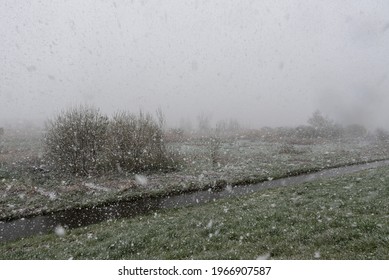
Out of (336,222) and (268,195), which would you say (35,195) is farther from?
(336,222)

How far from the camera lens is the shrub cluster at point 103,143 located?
62.2 feet

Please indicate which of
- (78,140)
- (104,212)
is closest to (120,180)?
(78,140)

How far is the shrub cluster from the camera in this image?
19.0 meters

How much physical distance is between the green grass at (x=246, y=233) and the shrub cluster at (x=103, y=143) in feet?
28.6

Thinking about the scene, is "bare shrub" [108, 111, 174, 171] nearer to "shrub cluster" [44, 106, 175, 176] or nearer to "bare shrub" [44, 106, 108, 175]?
"shrub cluster" [44, 106, 175, 176]

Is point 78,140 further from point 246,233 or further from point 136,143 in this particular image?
point 246,233

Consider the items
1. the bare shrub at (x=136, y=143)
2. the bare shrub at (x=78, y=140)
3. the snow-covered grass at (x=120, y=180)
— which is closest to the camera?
the snow-covered grass at (x=120, y=180)

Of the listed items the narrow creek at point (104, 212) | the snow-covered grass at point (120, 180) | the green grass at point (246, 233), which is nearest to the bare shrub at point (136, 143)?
the snow-covered grass at point (120, 180)

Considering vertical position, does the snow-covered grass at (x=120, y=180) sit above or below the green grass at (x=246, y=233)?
below

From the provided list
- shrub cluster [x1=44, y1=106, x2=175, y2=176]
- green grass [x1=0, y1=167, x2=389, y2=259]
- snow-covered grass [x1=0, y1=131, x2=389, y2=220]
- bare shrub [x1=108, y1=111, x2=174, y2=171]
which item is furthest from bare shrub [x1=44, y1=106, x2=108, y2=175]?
green grass [x1=0, y1=167, x2=389, y2=259]

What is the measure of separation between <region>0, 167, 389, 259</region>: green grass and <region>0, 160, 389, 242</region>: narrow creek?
91 centimetres

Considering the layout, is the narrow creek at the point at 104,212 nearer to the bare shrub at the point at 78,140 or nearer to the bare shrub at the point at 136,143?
the bare shrub at the point at 136,143

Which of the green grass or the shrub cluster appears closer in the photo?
the green grass

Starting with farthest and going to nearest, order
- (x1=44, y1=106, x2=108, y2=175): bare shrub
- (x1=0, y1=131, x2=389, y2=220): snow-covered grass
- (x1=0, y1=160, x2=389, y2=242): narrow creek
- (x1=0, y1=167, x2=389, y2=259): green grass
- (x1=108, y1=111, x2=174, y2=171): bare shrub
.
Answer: (x1=108, y1=111, x2=174, y2=171): bare shrub
(x1=44, y1=106, x2=108, y2=175): bare shrub
(x1=0, y1=131, x2=389, y2=220): snow-covered grass
(x1=0, y1=160, x2=389, y2=242): narrow creek
(x1=0, y1=167, x2=389, y2=259): green grass
